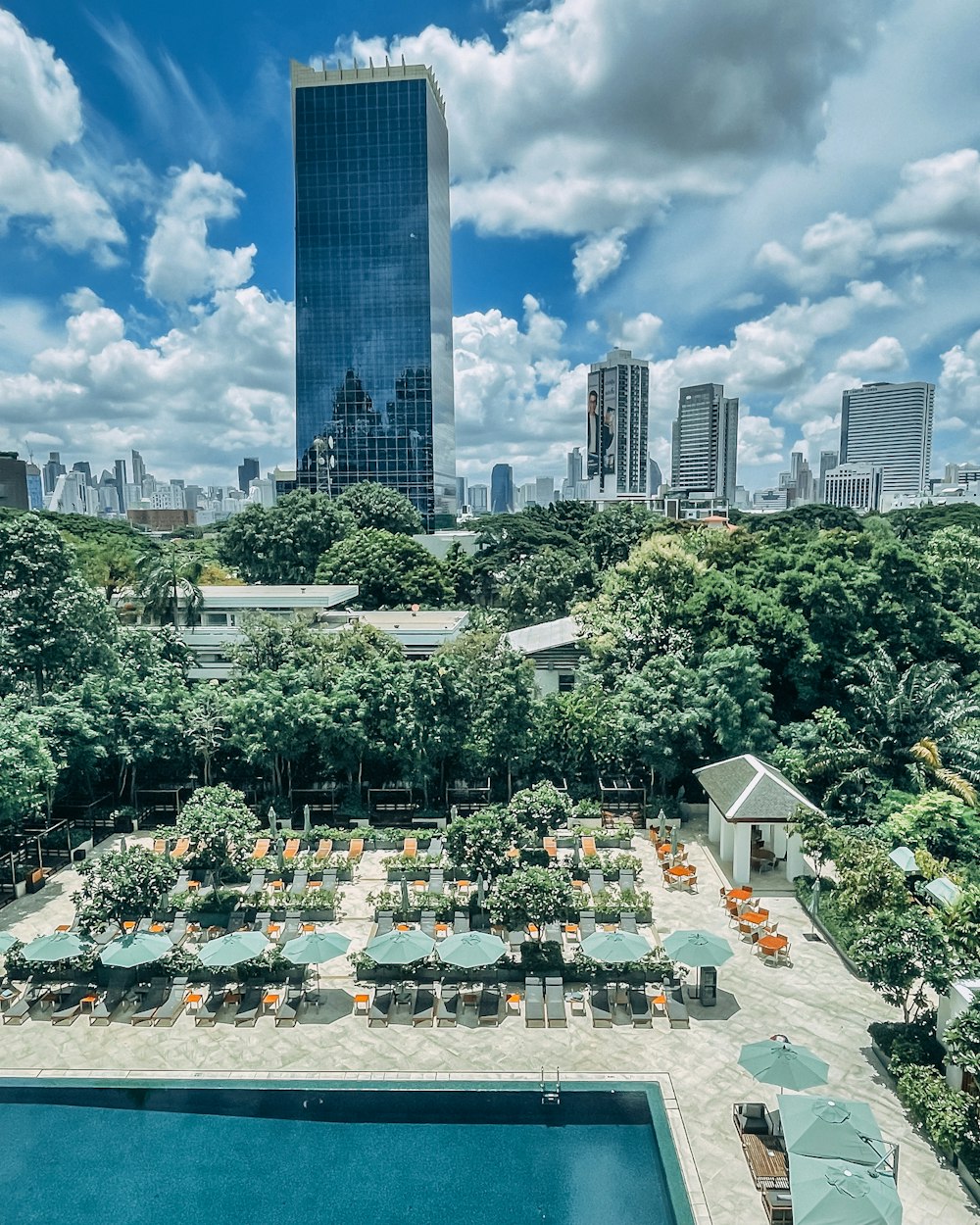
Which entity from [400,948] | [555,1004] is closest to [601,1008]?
[555,1004]

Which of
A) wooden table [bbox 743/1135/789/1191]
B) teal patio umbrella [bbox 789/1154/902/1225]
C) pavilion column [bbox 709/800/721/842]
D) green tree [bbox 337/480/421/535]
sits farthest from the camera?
green tree [bbox 337/480/421/535]

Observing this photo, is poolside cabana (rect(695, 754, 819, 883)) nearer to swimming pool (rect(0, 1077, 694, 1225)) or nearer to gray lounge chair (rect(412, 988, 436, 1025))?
swimming pool (rect(0, 1077, 694, 1225))

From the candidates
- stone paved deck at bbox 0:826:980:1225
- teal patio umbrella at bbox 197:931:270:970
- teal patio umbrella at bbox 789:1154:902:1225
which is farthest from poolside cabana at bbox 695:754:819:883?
teal patio umbrella at bbox 197:931:270:970

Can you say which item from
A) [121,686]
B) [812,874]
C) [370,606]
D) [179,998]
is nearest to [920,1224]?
[812,874]

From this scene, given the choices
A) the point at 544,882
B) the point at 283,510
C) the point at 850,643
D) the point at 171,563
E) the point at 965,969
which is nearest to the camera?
the point at 965,969

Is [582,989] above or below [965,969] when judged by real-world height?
below

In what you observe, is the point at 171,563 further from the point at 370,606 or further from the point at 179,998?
the point at 179,998
